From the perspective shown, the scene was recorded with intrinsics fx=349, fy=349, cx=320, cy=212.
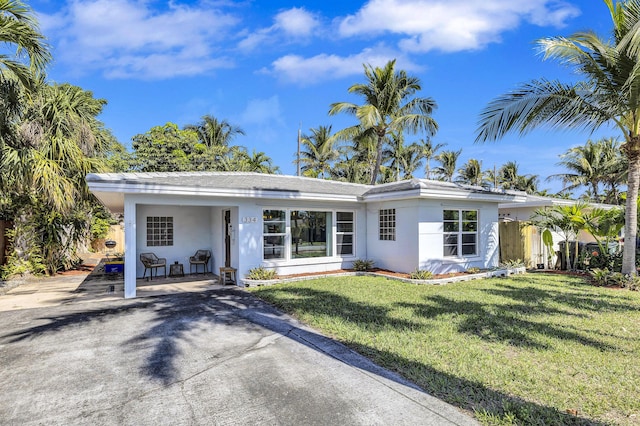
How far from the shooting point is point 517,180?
39.1 metres

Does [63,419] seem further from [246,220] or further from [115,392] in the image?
[246,220]

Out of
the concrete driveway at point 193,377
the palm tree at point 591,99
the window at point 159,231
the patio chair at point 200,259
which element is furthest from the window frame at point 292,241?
the palm tree at point 591,99

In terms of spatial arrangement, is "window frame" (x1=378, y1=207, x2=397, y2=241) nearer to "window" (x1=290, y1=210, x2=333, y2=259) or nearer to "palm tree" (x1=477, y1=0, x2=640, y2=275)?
"window" (x1=290, y1=210, x2=333, y2=259)

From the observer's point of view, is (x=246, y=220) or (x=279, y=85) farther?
(x=279, y=85)

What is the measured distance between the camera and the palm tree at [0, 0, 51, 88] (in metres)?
7.77

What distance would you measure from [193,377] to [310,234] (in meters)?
7.95

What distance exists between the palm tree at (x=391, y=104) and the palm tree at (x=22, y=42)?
13.4 m

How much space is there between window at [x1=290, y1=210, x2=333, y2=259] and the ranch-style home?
0.03 m

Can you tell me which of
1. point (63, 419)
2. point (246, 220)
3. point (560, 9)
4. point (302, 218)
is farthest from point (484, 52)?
point (63, 419)

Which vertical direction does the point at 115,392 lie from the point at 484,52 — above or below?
below

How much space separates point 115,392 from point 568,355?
5767mm

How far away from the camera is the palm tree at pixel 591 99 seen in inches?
343

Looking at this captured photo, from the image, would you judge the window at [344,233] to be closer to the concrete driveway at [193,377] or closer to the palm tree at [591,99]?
the palm tree at [591,99]

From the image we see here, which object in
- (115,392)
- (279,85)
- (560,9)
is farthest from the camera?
(279,85)
